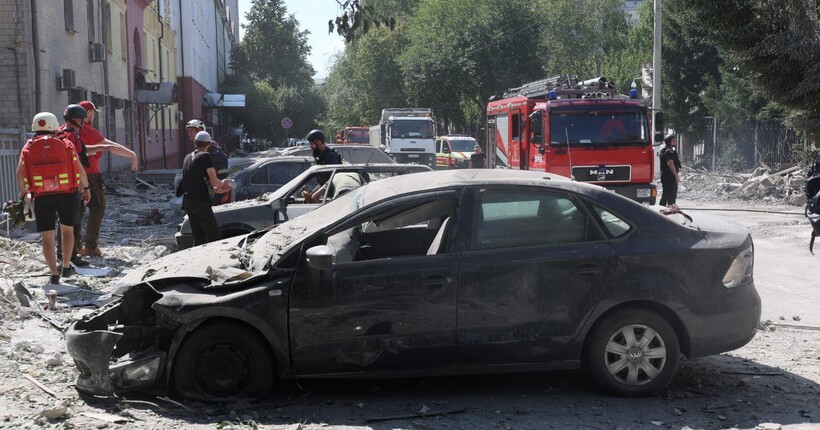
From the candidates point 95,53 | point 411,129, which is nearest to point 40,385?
point 95,53

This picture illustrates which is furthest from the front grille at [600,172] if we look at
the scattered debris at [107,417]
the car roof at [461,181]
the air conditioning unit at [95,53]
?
the air conditioning unit at [95,53]

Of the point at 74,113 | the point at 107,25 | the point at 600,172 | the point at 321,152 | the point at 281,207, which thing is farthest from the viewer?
the point at 107,25

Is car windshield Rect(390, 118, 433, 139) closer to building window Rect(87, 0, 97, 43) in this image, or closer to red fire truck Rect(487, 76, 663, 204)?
building window Rect(87, 0, 97, 43)

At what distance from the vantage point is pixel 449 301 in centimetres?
537

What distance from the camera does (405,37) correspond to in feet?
201

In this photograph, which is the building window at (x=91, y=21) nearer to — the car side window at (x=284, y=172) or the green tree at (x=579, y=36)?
the car side window at (x=284, y=172)

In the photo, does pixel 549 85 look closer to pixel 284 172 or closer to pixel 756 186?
pixel 284 172

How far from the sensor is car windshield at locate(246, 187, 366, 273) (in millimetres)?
5516

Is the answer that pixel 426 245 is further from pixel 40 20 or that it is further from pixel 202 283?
pixel 40 20

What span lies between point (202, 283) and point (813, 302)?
654 centimetres

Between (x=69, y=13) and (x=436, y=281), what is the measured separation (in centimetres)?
1739

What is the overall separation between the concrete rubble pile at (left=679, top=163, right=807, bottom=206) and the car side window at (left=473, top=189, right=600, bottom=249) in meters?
17.6

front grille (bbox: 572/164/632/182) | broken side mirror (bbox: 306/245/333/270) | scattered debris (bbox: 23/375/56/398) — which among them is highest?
front grille (bbox: 572/164/632/182)

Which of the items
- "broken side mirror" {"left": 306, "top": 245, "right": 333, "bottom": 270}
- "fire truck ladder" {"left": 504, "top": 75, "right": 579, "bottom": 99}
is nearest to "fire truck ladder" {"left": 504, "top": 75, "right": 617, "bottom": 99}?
"fire truck ladder" {"left": 504, "top": 75, "right": 579, "bottom": 99}
